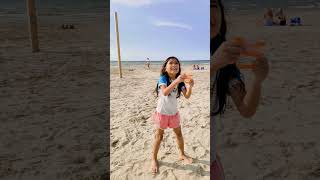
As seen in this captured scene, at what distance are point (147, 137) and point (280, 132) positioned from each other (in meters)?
1.66

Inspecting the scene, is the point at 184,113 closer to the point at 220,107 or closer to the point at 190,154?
the point at 190,154

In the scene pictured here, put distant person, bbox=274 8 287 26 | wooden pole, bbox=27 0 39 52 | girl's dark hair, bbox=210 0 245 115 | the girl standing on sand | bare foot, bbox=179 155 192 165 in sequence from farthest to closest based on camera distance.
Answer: distant person, bbox=274 8 287 26 < wooden pole, bbox=27 0 39 52 < bare foot, bbox=179 155 192 165 < the girl standing on sand < girl's dark hair, bbox=210 0 245 115

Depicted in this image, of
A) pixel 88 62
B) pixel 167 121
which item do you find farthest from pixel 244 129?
pixel 88 62

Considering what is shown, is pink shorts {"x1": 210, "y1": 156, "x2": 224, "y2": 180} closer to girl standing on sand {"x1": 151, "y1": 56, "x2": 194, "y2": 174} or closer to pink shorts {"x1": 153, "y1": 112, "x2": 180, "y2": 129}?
girl standing on sand {"x1": 151, "y1": 56, "x2": 194, "y2": 174}

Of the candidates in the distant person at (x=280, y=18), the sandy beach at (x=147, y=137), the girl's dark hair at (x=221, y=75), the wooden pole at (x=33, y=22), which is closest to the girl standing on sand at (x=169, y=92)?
the sandy beach at (x=147, y=137)

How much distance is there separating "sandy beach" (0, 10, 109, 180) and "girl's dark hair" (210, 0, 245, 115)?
88.6 inches

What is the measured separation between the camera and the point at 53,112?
5.55m

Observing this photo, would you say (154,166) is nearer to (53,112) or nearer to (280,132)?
(280,132)

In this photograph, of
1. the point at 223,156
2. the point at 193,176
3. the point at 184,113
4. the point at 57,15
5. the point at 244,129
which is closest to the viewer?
the point at 193,176

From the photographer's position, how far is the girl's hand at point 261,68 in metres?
1.31

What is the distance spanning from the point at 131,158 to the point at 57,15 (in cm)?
2002

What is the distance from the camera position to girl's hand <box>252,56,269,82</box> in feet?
4.31

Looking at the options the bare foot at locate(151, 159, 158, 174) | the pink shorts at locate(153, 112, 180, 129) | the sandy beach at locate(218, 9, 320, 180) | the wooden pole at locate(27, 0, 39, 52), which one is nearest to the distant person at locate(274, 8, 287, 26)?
the sandy beach at locate(218, 9, 320, 180)

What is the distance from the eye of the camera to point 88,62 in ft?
30.6
